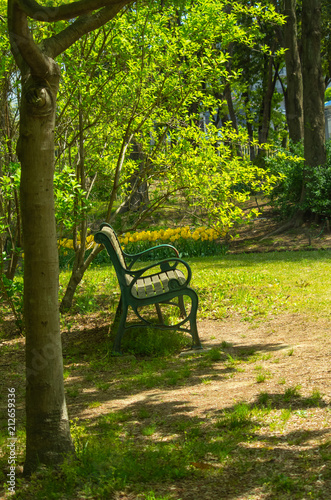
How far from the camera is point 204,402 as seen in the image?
3.89m

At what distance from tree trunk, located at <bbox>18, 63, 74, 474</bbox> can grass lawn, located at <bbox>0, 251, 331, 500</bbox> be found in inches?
7.5

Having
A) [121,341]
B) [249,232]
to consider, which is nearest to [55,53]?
[121,341]

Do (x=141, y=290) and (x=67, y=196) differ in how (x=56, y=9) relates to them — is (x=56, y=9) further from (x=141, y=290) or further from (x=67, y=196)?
(x=141, y=290)

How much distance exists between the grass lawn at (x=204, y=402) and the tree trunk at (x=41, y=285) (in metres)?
0.19

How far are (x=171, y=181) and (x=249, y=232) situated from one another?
909 cm

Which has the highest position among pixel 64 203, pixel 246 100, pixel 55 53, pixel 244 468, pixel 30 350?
pixel 246 100

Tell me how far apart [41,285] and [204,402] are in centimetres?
177

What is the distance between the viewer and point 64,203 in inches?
206

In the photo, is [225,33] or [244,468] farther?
[225,33]

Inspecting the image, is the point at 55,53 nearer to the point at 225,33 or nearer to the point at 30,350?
the point at 30,350

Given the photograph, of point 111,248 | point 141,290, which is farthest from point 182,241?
point 111,248

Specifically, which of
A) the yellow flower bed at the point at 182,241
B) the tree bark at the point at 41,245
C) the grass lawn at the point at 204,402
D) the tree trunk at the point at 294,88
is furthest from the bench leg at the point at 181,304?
the tree trunk at the point at 294,88

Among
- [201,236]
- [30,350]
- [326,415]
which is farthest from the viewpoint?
[201,236]

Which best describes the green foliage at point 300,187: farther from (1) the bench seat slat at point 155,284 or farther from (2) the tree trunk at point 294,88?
(1) the bench seat slat at point 155,284
